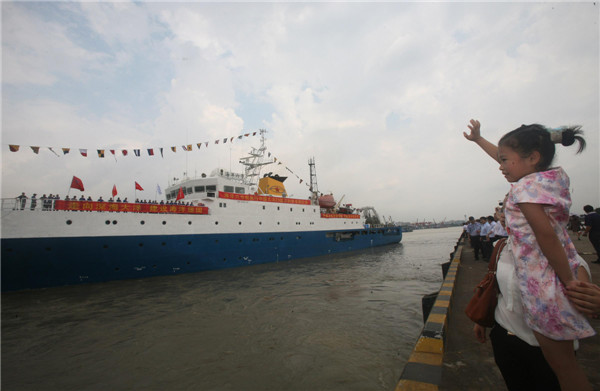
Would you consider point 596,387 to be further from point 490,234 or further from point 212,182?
point 212,182

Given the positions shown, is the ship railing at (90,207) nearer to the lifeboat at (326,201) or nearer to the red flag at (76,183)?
the red flag at (76,183)

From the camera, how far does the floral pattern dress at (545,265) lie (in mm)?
1117

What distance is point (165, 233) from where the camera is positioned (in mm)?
12148

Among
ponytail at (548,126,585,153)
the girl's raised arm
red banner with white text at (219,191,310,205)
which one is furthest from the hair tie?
red banner with white text at (219,191,310,205)

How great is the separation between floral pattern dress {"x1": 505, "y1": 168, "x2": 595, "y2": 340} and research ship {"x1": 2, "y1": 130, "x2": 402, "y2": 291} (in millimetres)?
13153

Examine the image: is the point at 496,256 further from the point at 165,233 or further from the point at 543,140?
the point at 165,233

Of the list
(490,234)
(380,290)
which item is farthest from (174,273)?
(490,234)

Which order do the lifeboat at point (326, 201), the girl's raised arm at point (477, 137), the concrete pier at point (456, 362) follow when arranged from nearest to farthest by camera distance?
the girl's raised arm at point (477, 137)
the concrete pier at point (456, 362)
the lifeboat at point (326, 201)

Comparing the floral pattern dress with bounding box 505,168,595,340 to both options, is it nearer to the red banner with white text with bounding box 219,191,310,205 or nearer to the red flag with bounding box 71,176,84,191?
the red flag with bounding box 71,176,84,191

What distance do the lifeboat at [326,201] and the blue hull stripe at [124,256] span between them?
657 centimetres

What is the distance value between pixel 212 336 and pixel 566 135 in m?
6.10

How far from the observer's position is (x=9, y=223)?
9.17 meters

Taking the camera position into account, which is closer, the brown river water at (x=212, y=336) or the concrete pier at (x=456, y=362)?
the concrete pier at (x=456, y=362)

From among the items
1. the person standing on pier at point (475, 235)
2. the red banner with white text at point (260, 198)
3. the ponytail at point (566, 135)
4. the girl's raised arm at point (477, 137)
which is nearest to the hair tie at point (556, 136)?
the ponytail at point (566, 135)
